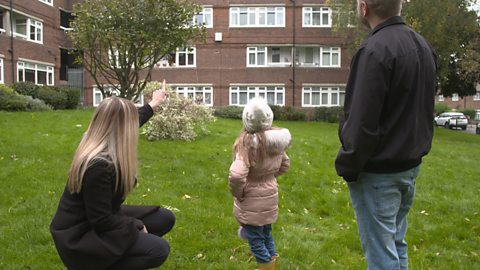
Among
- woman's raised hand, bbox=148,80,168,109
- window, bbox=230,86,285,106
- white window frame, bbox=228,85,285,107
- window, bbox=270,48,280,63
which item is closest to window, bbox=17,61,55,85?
white window frame, bbox=228,85,285,107

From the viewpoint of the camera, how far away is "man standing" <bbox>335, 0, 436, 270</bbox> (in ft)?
8.20

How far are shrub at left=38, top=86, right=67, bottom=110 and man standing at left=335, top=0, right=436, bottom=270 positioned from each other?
23.4m

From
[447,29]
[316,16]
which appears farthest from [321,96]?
[447,29]

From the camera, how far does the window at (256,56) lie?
1384 inches

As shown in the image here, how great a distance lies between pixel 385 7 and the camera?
268 cm

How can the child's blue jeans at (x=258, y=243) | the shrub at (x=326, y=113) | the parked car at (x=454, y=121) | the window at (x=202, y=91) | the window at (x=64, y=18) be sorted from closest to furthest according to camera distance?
the child's blue jeans at (x=258, y=243), the shrub at (x=326, y=113), the window at (x=64, y=18), the window at (x=202, y=91), the parked car at (x=454, y=121)

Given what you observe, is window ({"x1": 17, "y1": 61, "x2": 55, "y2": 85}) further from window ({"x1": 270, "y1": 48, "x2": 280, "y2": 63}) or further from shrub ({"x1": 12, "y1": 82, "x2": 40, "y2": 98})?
window ({"x1": 270, "y1": 48, "x2": 280, "y2": 63})

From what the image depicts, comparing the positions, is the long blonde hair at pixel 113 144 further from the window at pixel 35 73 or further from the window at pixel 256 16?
the window at pixel 256 16

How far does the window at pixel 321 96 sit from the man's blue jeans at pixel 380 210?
3275 cm

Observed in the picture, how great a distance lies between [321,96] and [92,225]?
33211 millimetres

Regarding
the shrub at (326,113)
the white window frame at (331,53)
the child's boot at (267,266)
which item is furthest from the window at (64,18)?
the child's boot at (267,266)

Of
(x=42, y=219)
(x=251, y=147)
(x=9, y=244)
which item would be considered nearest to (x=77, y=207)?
(x=251, y=147)

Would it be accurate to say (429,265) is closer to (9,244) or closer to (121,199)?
(121,199)

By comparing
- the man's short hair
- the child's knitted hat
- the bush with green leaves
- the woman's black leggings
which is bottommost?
the woman's black leggings
